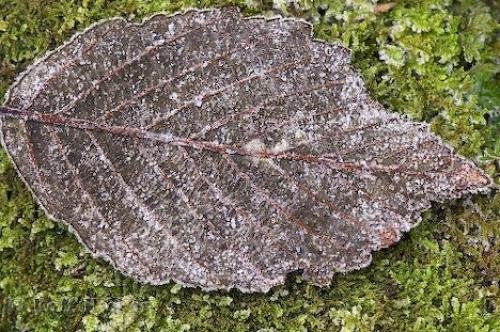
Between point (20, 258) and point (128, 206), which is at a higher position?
point (128, 206)

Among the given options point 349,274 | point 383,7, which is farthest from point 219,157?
point 383,7

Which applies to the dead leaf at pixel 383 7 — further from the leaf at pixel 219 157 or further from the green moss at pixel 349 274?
the leaf at pixel 219 157

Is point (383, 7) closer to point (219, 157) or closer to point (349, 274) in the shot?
point (219, 157)

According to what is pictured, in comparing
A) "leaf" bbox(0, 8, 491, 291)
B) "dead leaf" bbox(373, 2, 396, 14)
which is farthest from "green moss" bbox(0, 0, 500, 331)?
"leaf" bbox(0, 8, 491, 291)

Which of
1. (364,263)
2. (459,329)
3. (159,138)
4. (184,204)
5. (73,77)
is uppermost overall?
(73,77)

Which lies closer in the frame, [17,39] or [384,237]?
[384,237]

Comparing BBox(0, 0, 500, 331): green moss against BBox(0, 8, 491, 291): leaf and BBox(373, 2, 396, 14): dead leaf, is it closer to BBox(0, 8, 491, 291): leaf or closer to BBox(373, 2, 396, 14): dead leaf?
BBox(373, 2, 396, 14): dead leaf

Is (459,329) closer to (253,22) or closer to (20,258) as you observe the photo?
(253,22)

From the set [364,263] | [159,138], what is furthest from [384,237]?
[159,138]
